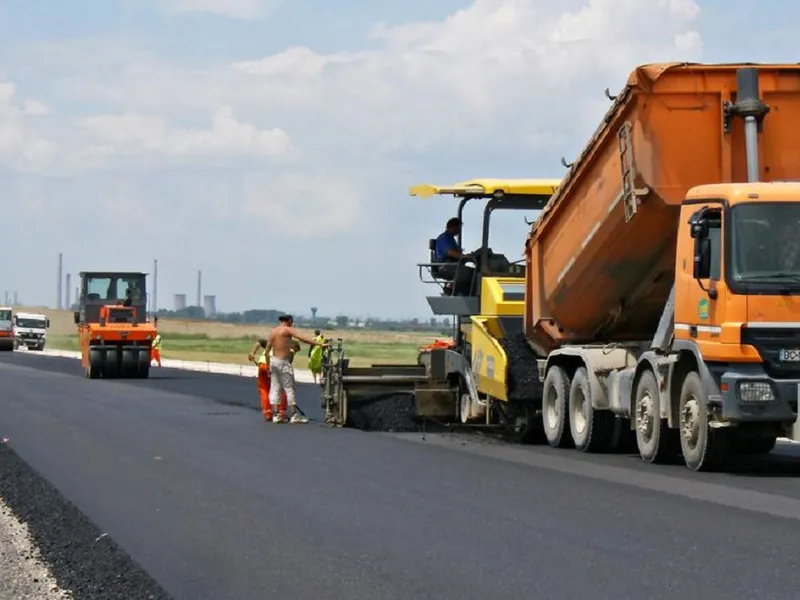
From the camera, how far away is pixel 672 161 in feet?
49.5

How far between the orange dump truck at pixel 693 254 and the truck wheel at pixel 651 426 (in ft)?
0.06

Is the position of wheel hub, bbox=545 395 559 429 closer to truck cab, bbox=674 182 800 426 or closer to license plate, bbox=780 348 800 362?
truck cab, bbox=674 182 800 426

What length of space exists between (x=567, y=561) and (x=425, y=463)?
6.95 metres

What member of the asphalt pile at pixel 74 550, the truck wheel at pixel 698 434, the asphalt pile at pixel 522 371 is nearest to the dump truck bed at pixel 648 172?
the asphalt pile at pixel 522 371

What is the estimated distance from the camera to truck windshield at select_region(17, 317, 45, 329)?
9081 centimetres

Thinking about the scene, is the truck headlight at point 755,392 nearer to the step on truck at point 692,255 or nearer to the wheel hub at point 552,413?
the step on truck at point 692,255

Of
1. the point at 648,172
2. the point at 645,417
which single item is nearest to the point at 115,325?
the point at 645,417

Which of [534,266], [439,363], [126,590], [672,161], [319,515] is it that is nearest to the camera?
[126,590]

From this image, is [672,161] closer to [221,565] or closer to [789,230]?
[789,230]

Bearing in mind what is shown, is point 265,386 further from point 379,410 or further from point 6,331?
point 6,331

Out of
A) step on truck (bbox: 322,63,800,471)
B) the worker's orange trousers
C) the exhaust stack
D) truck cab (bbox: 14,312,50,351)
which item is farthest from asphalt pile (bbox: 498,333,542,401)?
truck cab (bbox: 14,312,50,351)

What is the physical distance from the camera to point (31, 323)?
9150 cm

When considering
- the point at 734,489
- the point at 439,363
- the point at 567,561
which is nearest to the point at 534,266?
the point at 439,363

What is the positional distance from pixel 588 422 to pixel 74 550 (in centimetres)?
851
